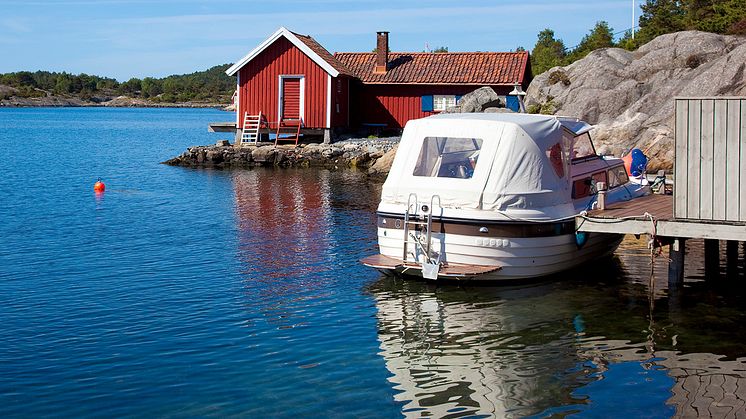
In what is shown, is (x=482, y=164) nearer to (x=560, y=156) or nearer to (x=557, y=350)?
(x=560, y=156)

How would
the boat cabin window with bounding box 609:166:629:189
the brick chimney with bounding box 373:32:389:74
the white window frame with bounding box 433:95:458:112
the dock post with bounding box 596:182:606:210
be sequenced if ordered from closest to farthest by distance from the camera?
the dock post with bounding box 596:182:606:210 < the boat cabin window with bounding box 609:166:629:189 < the white window frame with bounding box 433:95:458:112 < the brick chimney with bounding box 373:32:389:74

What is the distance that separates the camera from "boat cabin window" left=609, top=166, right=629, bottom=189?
17.9 meters

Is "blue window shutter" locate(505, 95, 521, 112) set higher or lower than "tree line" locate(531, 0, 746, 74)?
lower

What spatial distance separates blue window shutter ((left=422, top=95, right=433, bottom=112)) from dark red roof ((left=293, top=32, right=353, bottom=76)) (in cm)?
388

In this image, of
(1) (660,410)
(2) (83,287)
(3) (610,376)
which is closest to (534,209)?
(3) (610,376)

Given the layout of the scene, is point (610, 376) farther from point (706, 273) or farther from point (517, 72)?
point (517, 72)

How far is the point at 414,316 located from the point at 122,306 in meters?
4.62

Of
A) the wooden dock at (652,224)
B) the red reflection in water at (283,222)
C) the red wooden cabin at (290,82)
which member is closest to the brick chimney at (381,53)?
the red wooden cabin at (290,82)

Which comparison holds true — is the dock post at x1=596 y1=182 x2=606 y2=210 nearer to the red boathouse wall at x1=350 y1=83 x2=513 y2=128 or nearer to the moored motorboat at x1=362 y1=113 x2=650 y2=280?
the moored motorboat at x1=362 y1=113 x2=650 y2=280

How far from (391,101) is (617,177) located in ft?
91.2

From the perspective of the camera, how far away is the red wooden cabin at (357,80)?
42.1 m

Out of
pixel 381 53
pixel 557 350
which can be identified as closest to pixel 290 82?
pixel 381 53

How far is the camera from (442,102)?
4444cm

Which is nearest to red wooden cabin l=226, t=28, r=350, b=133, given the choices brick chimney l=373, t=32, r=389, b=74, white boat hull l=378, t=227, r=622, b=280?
brick chimney l=373, t=32, r=389, b=74
